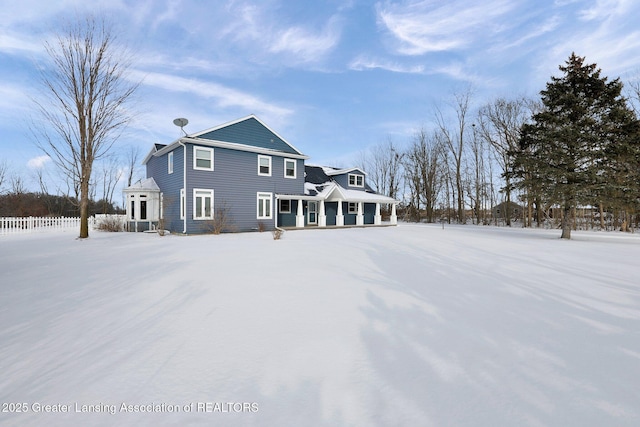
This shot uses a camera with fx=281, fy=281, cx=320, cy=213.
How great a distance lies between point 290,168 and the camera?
21047 millimetres

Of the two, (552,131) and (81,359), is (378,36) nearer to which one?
(552,131)

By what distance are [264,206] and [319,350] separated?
1729 cm

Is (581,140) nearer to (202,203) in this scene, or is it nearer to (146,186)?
(202,203)

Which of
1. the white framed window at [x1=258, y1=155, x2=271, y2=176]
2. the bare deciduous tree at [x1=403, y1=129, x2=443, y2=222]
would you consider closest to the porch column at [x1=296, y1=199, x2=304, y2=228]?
the white framed window at [x1=258, y1=155, x2=271, y2=176]

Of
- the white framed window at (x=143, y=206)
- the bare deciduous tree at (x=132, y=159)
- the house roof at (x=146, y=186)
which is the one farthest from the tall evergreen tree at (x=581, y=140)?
the bare deciduous tree at (x=132, y=159)

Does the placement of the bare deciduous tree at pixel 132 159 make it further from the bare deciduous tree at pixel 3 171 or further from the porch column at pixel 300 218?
the porch column at pixel 300 218

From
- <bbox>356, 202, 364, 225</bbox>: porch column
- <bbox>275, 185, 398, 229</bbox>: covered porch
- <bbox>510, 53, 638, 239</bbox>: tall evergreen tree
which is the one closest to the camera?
<bbox>510, 53, 638, 239</bbox>: tall evergreen tree

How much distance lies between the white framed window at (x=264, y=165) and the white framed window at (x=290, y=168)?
138cm

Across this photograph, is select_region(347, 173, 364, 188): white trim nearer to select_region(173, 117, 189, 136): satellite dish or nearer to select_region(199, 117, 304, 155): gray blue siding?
select_region(199, 117, 304, 155): gray blue siding

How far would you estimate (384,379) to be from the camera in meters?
2.41

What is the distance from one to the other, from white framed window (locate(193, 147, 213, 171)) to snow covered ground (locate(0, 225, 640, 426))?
11622mm

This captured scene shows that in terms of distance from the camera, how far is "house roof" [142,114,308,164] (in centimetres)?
1697

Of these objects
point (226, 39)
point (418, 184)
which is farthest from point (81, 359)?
point (418, 184)

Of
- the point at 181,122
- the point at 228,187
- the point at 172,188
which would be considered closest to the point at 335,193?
the point at 228,187
